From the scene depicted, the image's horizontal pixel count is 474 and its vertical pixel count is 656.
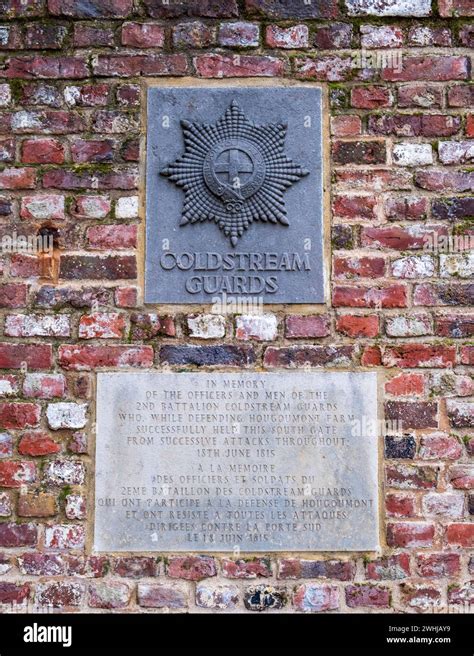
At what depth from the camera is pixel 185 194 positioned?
3.21 m

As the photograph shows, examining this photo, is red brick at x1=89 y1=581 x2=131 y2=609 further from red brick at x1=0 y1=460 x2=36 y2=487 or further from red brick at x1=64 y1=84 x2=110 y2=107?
red brick at x1=64 y1=84 x2=110 y2=107

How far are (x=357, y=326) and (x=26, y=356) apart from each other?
48.1 inches

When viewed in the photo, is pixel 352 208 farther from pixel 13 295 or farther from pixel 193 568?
pixel 193 568

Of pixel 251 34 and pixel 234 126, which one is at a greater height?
pixel 251 34

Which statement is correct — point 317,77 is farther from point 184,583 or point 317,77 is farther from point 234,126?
point 184,583

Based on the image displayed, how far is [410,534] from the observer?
303 centimetres

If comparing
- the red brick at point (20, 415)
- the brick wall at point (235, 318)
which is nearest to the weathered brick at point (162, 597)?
the brick wall at point (235, 318)

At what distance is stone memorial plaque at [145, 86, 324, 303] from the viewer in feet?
10.4

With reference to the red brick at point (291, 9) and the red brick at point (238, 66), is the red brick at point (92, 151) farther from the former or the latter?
the red brick at point (291, 9)

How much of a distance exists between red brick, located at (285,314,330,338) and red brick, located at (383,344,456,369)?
0.24 m

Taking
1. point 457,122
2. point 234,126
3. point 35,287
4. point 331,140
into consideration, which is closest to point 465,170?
point 457,122

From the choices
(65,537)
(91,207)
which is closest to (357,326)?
(91,207)

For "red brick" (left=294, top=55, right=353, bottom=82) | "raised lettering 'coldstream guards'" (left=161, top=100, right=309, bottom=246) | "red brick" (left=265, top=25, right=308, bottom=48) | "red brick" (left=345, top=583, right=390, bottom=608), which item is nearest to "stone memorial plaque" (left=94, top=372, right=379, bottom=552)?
"red brick" (left=345, top=583, right=390, bottom=608)

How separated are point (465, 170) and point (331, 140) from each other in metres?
0.52
